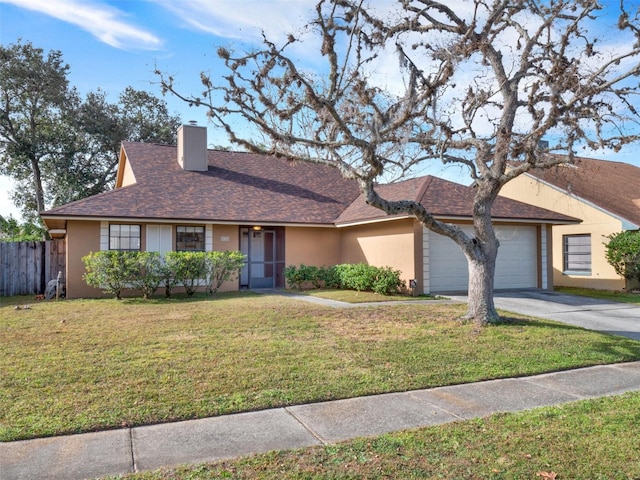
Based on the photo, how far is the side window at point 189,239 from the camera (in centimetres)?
1593

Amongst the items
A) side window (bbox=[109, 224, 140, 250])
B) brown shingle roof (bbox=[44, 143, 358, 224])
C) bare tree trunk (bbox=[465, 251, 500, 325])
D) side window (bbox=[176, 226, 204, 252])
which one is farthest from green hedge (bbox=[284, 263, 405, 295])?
side window (bbox=[109, 224, 140, 250])

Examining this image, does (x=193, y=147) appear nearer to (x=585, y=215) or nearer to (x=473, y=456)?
(x=585, y=215)

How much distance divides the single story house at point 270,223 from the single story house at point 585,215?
86.4 inches

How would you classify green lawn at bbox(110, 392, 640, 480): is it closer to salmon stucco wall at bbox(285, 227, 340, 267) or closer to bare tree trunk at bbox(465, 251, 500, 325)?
bare tree trunk at bbox(465, 251, 500, 325)

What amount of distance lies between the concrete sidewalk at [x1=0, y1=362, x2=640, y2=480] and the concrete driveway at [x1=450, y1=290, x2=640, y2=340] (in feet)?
14.3

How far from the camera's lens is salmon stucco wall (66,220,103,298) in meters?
14.7

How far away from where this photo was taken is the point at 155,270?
14.0m

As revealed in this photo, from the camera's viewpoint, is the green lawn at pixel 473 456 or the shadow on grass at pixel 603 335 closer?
the green lawn at pixel 473 456

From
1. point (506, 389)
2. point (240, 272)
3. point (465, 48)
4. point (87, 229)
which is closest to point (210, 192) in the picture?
point (240, 272)

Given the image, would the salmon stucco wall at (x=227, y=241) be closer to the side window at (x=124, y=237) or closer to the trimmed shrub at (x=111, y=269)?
the side window at (x=124, y=237)

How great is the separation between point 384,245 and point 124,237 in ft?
28.0

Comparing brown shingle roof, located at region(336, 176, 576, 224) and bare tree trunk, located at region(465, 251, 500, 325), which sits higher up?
brown shingle roof, located at region(336, 176, 576, 224)

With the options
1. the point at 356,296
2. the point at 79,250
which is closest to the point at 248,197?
the point at 79,250

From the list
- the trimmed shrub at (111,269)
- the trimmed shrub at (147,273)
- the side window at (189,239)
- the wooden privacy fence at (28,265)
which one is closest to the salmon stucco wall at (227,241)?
the side window at (189,239)
